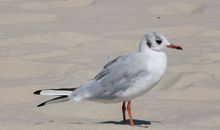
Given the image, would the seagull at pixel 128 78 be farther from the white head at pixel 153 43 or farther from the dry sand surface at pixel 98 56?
the dry sand surface at pixel 98 56

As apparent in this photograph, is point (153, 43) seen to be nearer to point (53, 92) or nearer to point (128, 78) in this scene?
point (128, 78)

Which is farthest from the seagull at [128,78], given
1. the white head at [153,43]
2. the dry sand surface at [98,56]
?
the dry sand surface at [98,56]

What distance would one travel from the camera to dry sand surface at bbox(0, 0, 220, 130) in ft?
17.1

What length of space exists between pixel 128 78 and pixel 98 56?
→ 2535 mm

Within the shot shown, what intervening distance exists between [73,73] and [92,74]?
0.17 m

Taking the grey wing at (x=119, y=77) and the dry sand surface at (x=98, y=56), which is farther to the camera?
the dry sand surface at (x=98, y=56)

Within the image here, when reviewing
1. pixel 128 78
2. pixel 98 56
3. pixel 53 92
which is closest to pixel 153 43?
pixel 128 78

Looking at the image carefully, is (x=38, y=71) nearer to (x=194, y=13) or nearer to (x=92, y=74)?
(x=92, y=74)

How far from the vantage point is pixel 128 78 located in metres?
4.63

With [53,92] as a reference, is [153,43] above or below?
above

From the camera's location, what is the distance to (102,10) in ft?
30.7

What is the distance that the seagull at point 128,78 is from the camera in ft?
15.0

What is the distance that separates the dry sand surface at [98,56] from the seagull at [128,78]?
0.19m

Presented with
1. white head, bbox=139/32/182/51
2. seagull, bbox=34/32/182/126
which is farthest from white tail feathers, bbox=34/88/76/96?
white head, bbox=139/32/182/51
